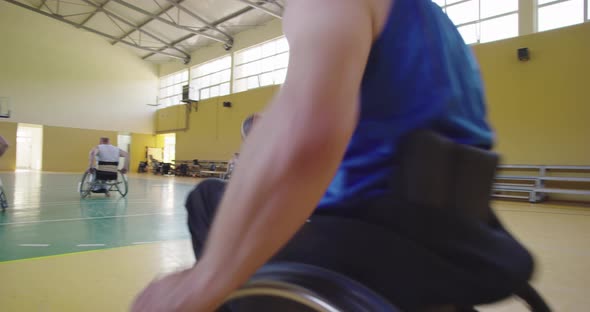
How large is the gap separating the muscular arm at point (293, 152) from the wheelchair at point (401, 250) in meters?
0.09

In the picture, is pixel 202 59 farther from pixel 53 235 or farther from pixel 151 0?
pixel 53 235

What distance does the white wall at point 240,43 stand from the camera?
13.1m

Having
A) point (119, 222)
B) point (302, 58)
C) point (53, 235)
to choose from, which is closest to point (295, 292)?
point (302, 58)

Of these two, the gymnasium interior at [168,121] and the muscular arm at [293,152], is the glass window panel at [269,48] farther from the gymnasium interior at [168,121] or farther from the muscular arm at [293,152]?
the muscular arm at [293,152]

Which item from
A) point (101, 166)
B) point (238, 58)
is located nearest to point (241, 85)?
point (238, 58)

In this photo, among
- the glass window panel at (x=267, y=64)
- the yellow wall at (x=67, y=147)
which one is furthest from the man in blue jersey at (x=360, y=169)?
the yellow wall at (x=67, y=147)

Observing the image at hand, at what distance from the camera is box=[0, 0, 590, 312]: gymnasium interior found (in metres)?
2.20

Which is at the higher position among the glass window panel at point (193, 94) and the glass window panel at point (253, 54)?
the glass window panel at point (253, 54)

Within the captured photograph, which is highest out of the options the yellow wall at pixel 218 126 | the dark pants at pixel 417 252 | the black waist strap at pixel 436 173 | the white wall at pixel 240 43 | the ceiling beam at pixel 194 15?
the ceiling beam at pixel 194 15

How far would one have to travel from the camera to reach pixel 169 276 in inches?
15.3

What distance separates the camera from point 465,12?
8625mm

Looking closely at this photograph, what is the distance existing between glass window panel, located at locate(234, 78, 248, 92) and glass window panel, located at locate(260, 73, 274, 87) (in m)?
1.02

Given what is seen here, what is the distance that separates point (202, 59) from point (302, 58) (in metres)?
17.5

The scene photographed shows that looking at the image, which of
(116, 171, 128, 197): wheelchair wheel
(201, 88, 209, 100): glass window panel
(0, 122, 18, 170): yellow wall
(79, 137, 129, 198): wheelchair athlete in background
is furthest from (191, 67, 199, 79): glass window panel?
(79, 137, 129, 198): wheelchair athlete in background
